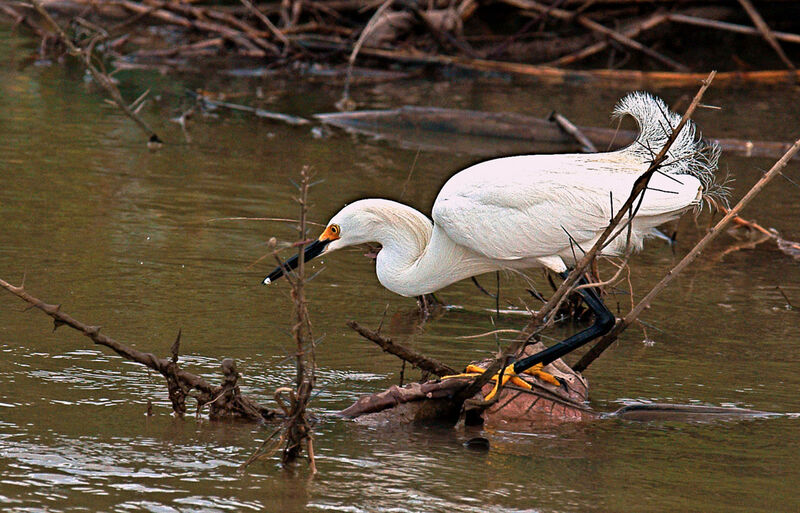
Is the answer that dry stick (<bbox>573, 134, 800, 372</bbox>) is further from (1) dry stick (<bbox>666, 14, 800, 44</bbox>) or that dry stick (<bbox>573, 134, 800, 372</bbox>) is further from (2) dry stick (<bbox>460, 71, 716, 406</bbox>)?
(1) dry stick (<bbox>666, 14, 800, 44</bbox>)

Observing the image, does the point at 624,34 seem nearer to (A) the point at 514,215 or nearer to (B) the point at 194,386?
(A) the point at 514,215

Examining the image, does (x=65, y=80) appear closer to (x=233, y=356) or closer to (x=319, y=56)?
(x=319, y=56)

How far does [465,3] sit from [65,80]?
5644 millimetres

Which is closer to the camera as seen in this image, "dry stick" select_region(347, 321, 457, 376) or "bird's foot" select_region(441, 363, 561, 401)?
"dry stick" select_region(347, 321, 457, 376)

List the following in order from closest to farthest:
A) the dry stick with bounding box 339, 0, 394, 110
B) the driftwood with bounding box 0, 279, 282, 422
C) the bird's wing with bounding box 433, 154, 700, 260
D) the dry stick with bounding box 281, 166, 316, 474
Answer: the dry stick with bounding box 281, 166, 316, 474 → the driftwood with bounding box 0, 279, 282, 422 → the bird's wing with bounding box 433, 154, 700, 260 → the dry stick with bounding box 339, 0, 394, 110

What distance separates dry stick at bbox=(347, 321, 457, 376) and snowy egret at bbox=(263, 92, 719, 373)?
0.67 meters

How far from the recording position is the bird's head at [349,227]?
18.7 feet

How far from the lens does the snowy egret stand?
5605 millimetres

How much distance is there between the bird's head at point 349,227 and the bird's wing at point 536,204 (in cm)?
32

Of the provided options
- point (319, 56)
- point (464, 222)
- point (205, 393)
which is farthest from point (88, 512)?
point (319, 56)

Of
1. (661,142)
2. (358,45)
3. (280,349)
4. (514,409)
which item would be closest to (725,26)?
(358,45)

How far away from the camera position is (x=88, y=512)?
3.81 metres

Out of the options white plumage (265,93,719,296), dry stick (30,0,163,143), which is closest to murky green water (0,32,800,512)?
dry stick (30,0,163,143)

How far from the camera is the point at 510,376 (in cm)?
530
